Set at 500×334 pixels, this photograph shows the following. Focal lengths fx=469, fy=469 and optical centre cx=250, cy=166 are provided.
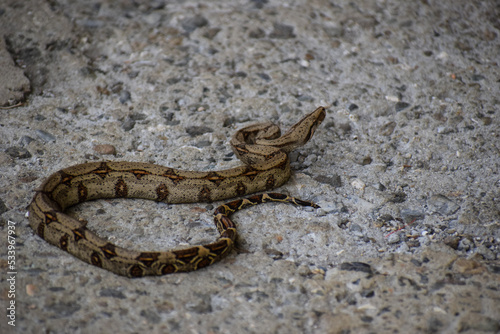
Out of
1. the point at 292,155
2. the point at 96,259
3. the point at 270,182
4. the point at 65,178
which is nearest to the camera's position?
the point at 96,259

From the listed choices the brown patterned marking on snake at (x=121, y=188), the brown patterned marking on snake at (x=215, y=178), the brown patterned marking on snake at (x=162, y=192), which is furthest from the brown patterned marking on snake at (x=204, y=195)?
the brown patterned marking on snake at (x=121, y=188)

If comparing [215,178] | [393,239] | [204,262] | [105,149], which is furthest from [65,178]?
[393,239]

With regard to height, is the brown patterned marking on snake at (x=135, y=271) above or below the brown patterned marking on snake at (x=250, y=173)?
below

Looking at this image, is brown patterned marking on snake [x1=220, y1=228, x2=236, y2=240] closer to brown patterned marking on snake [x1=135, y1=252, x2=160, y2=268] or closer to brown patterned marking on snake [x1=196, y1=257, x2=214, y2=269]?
brown patterned marking on snake [x1=196, y1=257, x2=214, y2=269]

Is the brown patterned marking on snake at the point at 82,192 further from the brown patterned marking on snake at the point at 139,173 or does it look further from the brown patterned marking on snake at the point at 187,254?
the brown patterned marking on snake at the point at 187,254

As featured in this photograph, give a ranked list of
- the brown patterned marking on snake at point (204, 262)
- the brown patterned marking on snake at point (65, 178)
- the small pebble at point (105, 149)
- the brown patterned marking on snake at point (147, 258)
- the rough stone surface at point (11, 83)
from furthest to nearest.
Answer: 1. the rough stone surface at point (11, 83)
2. the small pebble at point (105, 149)
3. the brown patterned marking on snake at point (65, 178)
4. the brown patterned marking on snake at point (204, 262)
5. the brown patterned marking on snake at point (147, 258)

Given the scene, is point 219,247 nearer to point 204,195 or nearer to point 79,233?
point 204,195

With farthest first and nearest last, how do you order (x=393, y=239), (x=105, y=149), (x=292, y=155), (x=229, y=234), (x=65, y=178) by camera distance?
(x=292, y=155)
(x=105, y=149)
(x=65, y=178)
(x=393, y=239)
(x=229, y=234)

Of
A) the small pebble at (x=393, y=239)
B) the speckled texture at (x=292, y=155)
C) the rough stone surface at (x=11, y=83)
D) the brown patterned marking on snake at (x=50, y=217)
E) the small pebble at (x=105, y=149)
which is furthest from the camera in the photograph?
the rough stone surface at (x=11, y=83)
